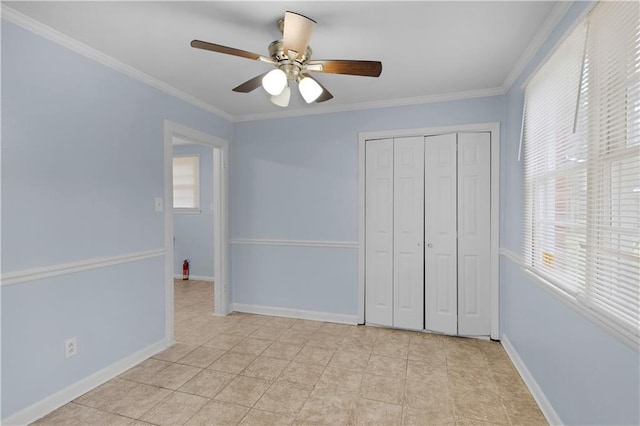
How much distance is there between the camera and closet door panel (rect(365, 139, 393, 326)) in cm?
339

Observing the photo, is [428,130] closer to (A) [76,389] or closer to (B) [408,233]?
(B) [408,233]

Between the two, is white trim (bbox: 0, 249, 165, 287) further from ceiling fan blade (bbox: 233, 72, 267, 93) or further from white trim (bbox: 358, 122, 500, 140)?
white trim (bbox: 358, 122, 500, 140)

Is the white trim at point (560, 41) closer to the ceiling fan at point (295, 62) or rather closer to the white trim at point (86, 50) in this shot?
the ceiling fan at point (295, 62)

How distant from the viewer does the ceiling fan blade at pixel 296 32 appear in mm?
1536

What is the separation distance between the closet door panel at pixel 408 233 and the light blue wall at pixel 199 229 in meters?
3.57

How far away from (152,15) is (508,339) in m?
3.68

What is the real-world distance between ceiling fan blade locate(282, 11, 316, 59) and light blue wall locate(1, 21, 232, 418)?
1.57 metres

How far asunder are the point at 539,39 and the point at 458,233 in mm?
1747

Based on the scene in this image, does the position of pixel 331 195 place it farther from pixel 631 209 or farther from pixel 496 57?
pixel 631 209

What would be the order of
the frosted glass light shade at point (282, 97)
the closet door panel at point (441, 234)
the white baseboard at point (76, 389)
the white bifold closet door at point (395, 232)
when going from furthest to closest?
the white bifold closet door at point (395, 232) → the closet door panel at point (441, 234) → the frosted glass light shade at point (282, 97) → the white baseboard at point (76, 389)

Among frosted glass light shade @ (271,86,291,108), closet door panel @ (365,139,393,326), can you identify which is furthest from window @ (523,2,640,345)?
frosted glass light shade @ (271,86,291,108)

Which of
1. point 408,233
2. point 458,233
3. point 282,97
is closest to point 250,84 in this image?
point 282,97

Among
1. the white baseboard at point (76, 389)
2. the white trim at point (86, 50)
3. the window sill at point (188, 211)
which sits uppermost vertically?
the white trim at point (86, 50)

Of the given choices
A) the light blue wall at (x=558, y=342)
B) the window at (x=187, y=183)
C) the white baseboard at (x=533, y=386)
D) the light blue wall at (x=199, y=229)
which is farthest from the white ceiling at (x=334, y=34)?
the window at (x=187, y=183)
